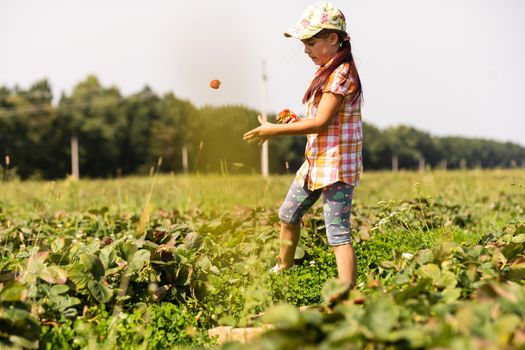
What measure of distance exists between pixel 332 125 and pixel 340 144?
0.11 m

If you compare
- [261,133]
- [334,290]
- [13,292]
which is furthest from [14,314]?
[261,133]

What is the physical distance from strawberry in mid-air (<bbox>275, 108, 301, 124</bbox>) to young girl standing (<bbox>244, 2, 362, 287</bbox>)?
121 mm

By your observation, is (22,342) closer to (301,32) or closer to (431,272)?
(431,272)

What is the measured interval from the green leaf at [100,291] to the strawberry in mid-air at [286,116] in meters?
1.38

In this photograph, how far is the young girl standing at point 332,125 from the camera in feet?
9.96

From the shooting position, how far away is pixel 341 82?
3.04m

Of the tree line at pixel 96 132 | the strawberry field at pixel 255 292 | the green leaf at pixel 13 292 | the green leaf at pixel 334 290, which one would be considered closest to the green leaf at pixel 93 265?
the strawberry field at pixel 255 292

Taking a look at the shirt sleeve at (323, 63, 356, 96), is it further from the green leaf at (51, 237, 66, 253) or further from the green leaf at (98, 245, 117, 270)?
the green leaf at (51, 237, 66, 253)

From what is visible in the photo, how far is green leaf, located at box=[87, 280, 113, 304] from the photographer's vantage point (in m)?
2.58

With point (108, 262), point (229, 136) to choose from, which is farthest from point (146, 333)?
point (229, 136)

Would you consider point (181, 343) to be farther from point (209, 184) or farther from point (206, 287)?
point (209, 184)

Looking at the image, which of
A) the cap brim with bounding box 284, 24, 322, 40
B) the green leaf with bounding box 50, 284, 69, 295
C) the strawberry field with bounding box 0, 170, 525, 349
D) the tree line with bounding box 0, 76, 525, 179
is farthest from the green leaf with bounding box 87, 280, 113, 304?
the tree line with bounding box 0, 76, 525, 179

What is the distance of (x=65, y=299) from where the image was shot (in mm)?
2512

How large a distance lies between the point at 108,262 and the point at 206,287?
530 millimetres
